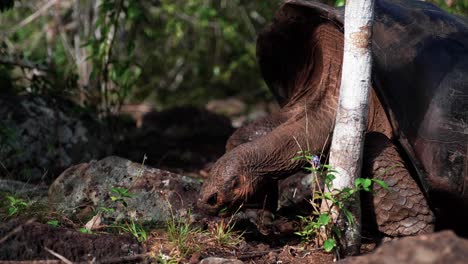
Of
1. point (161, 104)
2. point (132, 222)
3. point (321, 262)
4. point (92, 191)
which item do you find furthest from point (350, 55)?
point (161, 104)

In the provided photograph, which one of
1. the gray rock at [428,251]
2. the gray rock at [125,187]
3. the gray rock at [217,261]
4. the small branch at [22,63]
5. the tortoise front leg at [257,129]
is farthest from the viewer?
the small branch at [22,63]

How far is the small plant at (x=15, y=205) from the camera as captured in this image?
2943mm

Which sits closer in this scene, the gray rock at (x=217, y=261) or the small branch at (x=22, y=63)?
the gray rock at (x=217, y=261)

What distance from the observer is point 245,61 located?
7.98 metres

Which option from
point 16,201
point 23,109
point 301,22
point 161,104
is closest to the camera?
point 16,201

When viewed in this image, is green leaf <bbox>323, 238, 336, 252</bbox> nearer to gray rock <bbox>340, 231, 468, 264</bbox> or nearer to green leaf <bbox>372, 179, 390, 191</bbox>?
green leaf <bbox>372, 179, 390, 191</bbox>

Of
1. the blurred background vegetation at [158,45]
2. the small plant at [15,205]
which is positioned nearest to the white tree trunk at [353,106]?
the small plant at [15,205]

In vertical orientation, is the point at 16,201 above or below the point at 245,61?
below

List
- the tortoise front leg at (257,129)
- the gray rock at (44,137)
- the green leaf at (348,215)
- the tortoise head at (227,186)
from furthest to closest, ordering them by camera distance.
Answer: the gray rock at (44,137)
the tortoise front leg at (257,129)
the tortoise head at (227,186)
the green leaf at (348,215)

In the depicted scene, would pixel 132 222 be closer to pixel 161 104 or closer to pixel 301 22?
pixel 301 22

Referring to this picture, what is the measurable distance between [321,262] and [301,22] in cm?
141

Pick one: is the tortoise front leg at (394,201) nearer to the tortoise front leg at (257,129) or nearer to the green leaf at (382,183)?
the green leaf at (382,183)

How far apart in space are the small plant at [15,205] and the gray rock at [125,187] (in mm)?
159

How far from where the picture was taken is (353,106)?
2777 mm
